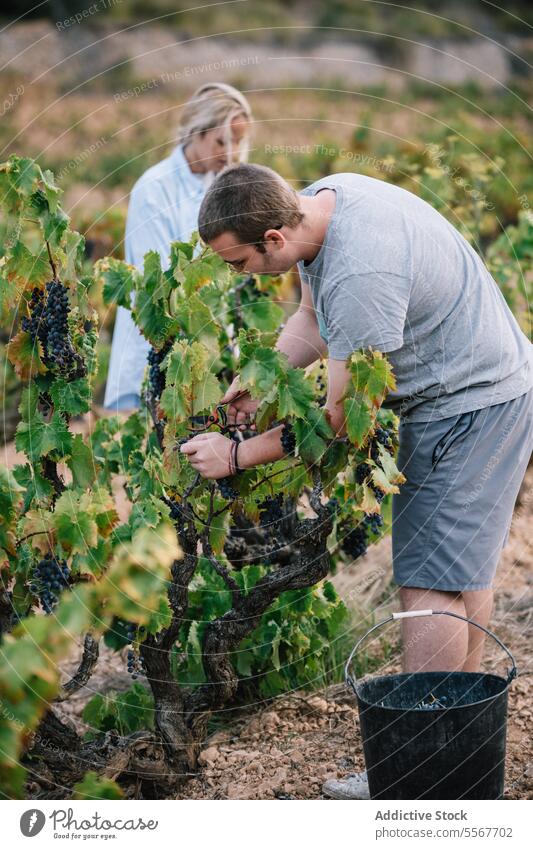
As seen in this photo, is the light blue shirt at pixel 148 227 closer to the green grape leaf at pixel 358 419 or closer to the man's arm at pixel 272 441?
the man's arm at pixel 272 441

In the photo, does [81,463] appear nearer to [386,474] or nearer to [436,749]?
[386,474]

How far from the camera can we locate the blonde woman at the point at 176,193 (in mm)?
3844

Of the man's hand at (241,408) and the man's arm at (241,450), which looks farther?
the man's hand at (241,408)

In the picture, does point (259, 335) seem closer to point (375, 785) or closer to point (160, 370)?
point (160, 370)

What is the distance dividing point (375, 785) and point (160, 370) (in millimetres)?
1248

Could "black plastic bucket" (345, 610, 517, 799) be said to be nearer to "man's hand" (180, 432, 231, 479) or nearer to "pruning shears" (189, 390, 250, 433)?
"man's hand" (180, 432, 231, 479)

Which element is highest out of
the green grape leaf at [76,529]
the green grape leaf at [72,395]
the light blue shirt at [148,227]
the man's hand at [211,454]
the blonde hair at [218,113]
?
the blonde hair at [218,113]

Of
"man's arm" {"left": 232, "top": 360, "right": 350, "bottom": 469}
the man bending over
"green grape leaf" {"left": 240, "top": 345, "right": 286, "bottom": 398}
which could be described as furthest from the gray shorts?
"green grape leaf" {"left": 240, "top": 345, "right": 286, "bottom": 398}

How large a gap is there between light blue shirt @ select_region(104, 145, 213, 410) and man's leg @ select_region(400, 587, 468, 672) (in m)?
1.72

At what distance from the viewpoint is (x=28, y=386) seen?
2596 millimetres

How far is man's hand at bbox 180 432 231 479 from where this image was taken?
231 centimetres

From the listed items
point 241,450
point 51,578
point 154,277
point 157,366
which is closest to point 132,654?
point 51,578

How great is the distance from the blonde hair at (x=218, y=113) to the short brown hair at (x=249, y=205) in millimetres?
1652

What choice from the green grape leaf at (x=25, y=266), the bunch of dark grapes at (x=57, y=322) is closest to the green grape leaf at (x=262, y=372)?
the bunch of dark grapes at (x=57, y=322)
